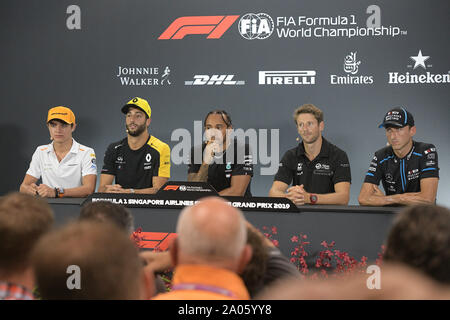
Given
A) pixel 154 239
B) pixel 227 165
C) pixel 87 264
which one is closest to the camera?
pixel 87 264

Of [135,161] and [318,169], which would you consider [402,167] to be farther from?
[135,161]

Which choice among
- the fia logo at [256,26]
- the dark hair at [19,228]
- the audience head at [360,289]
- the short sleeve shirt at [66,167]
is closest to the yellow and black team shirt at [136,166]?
the short sleeve shirt at [66,167]

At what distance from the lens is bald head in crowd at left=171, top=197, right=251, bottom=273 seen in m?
0.90

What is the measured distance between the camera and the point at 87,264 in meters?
0.80

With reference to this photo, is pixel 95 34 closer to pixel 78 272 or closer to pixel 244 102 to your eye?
pixel 244 102

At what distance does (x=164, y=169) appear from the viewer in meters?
4.05

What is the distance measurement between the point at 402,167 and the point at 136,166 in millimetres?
2206

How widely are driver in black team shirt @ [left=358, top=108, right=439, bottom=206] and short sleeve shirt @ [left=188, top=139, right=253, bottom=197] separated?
957 mm

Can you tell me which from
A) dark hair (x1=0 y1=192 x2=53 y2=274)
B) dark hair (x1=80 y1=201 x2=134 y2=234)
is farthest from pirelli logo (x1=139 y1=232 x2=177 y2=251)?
dark hair (x1=0 y1=192 x2=53 y2=274)

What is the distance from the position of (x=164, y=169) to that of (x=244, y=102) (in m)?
1.46

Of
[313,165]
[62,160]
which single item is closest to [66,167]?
[62,160]

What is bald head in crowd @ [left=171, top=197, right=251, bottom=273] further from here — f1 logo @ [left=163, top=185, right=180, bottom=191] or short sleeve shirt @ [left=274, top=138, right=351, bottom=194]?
short sleeve shirt @ [left=274, top=138, right=351, bottom=194]
